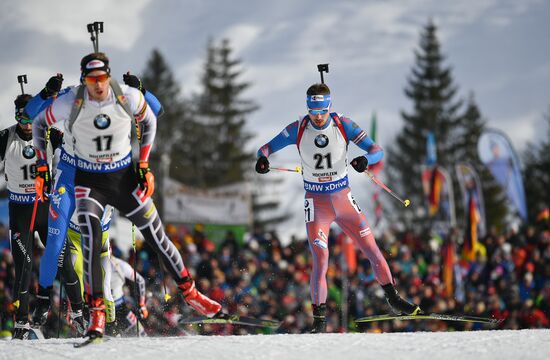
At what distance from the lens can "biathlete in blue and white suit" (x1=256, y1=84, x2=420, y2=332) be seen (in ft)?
29.3

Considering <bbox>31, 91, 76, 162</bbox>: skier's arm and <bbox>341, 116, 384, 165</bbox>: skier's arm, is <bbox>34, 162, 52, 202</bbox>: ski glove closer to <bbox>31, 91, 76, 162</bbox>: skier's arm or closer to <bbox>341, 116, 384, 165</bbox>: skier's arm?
<bbox>31, 91, 76, 162</bbox>: skier's arm

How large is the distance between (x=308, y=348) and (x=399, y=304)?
3145mm

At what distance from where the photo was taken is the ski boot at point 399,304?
360 inches

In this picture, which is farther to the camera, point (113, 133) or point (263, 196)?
point (263, 196)

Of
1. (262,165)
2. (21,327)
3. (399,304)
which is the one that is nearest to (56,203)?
(21,327)

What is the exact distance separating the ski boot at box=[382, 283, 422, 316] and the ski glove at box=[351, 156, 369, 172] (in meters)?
1.56

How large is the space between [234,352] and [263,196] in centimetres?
4328

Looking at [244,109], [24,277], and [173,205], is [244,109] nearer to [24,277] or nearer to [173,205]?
[173,205]

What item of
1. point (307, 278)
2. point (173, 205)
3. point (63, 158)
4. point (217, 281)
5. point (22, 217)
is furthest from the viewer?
point (173, 205)

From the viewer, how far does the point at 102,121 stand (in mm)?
6871

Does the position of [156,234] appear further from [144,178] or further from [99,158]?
[99,158]

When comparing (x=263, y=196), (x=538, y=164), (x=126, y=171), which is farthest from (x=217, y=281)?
(x=538, y=164)

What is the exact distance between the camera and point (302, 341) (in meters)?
6.71

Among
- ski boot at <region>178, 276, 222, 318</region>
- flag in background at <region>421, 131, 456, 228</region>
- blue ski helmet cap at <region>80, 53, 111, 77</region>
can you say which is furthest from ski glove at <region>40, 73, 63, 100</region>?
flag in background at <region>421, 131, 456, 228</region>
